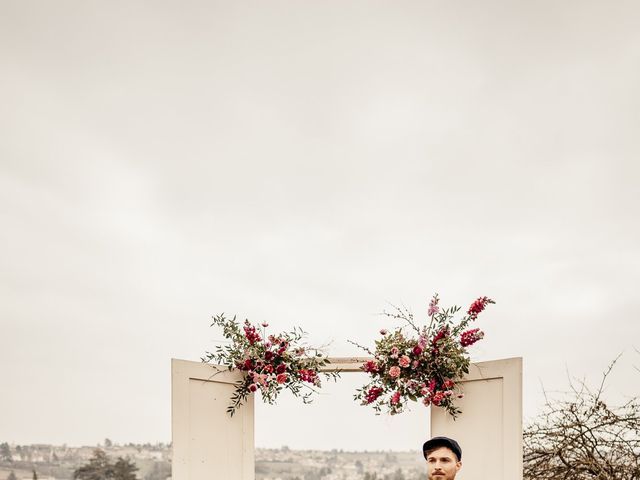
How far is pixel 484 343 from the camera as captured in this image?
5.35m

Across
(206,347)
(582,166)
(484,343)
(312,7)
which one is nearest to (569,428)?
(484,343)

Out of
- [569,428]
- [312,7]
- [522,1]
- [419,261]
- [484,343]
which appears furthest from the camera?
[419,261]

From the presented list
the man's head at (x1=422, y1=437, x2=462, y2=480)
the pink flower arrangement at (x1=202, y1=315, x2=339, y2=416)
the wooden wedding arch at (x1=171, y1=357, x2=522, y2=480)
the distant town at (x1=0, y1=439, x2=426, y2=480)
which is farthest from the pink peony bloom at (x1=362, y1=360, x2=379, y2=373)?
the man's head at (x1=422, y1=437, x2=462, y2=480)

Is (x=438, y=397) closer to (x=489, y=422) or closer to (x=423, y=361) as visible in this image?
(x=423, y=361)

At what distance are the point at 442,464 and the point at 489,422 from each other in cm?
136

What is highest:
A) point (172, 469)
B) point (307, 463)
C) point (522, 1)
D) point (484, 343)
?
point (522, 1)

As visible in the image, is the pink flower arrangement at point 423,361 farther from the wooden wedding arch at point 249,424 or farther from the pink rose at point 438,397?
the wooden wedding arch at point 249,424

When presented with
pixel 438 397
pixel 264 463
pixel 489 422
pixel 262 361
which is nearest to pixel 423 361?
pixel 438 397

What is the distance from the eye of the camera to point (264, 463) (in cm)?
632

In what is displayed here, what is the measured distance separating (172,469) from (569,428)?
3.11 m

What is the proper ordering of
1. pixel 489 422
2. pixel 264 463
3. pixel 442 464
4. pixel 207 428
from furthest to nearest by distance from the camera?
pixel 264 463 → pixel 207 428 → pixel 489 422 → pixel 442 464

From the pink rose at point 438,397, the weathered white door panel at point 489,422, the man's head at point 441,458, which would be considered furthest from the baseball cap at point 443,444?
the pink rose at point 438,397

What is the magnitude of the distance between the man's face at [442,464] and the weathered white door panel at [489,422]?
3.67 ft

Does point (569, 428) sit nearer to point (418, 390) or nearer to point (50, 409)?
point (418, 390)
